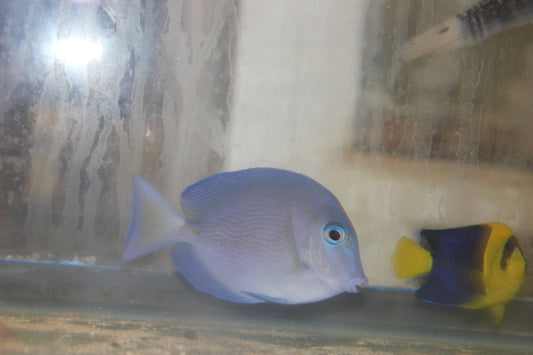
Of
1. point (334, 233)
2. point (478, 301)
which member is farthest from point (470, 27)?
point (334, 233)

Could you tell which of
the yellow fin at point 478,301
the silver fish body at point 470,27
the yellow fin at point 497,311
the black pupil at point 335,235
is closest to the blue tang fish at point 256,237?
the black pupil at point 335,235

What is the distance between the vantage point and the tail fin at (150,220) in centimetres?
76

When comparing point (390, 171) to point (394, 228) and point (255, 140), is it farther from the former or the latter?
point (255, 140)

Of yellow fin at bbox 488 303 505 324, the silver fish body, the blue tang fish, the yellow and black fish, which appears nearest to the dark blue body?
the yellow and black fish

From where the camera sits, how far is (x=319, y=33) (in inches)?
51.3

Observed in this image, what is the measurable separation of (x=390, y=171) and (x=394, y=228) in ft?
0.72

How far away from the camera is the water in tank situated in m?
1.02

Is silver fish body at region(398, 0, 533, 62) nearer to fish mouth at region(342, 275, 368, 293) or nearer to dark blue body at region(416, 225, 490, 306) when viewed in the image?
dark blue body at region(416, 225, 490, 306)

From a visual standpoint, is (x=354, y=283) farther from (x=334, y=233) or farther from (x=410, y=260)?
(x=410, y=260)

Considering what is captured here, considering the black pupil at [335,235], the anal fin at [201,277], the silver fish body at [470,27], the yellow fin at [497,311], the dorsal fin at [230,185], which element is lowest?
the yellow fin at [497,311]

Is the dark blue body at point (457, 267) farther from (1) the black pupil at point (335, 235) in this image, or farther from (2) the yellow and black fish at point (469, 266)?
(1) the black pupil at point (335, 235)

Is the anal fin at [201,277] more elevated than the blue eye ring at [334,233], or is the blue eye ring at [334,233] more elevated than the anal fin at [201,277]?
the blue eye ring at [334,233]

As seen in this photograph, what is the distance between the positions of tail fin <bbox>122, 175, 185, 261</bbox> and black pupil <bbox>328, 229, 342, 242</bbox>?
0.32m

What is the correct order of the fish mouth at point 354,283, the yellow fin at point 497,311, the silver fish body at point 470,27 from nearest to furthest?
the fish mouth at point 354,283 < the yellow fin at point 497,311 < the silver fish body at point 470,27
